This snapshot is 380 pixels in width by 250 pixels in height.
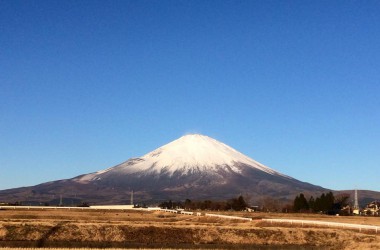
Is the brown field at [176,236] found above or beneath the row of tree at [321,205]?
beneath

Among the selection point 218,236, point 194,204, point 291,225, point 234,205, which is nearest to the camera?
point 218,236

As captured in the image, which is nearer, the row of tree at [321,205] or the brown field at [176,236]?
the brown field at [176,236]

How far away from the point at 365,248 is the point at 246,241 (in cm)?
1472

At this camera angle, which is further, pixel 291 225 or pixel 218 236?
pixel 291 225

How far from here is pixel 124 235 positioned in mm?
65250

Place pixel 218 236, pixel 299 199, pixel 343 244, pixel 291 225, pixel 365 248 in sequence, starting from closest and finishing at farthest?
1. pixel 365 248
2. pixel 343 244
3. pixel 218 236
4. pixel 291 225
5. pixel 299 199

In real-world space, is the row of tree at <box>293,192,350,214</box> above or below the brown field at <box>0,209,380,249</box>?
above

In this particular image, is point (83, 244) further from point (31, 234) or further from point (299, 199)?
point (299, 199)

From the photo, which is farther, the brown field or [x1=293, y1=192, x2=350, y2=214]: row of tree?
[x1=293, y1=192, x2=350, y2=214]: row of tree

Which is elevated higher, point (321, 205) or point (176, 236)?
point (321, 205)

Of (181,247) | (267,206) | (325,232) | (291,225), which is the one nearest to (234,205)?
(267,206)

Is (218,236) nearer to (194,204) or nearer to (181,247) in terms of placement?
(181,247)

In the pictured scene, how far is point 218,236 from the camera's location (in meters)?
66.0

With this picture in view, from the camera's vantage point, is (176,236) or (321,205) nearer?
(176,236)
